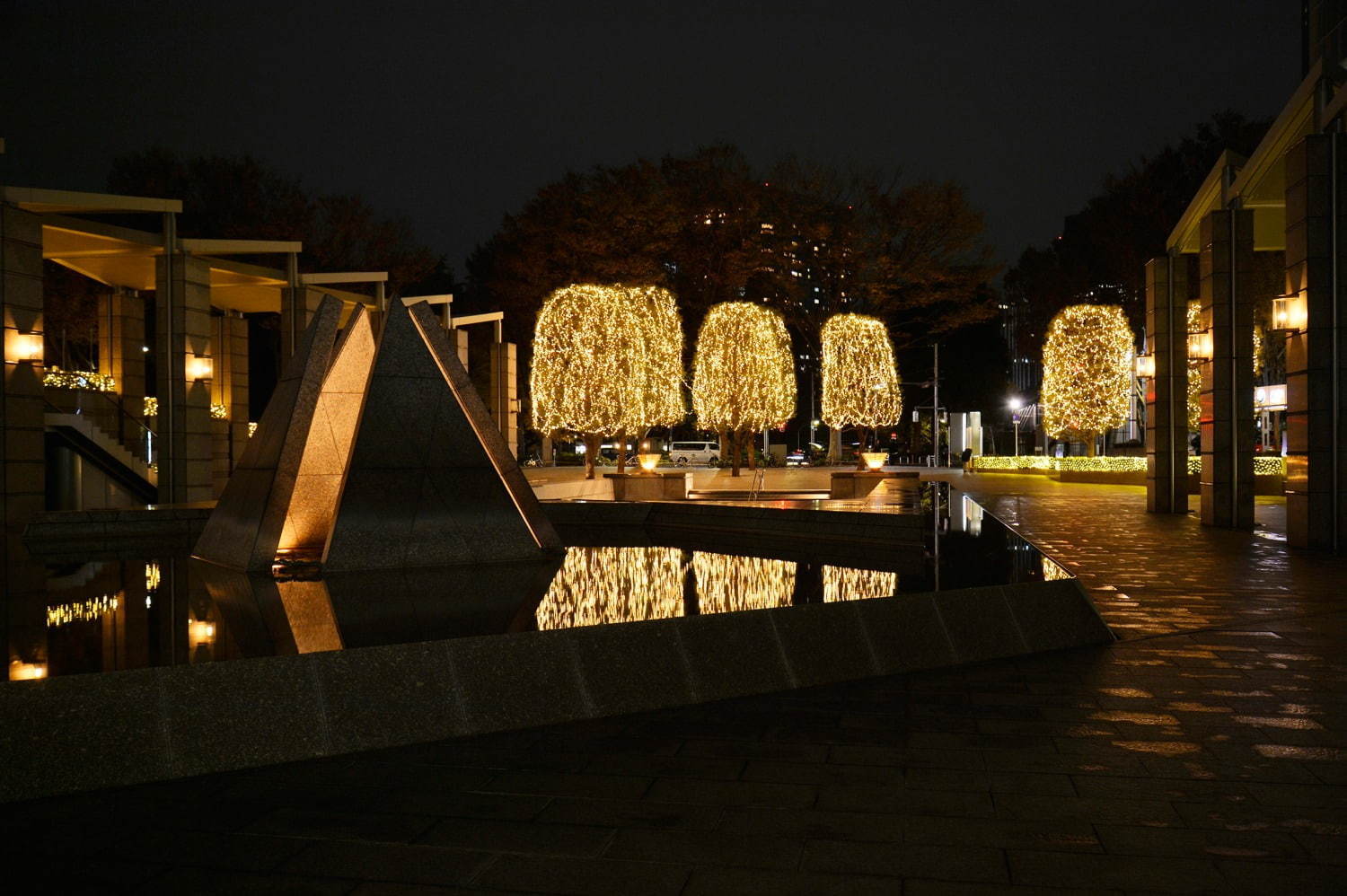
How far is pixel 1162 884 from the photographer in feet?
12.7

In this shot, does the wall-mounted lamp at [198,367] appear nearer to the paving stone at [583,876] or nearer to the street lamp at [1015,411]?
the paving stone at [583,876]

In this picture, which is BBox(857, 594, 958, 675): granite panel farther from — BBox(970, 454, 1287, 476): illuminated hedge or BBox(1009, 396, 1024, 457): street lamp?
BBox(1009, 396, 1024, 457): street lamp

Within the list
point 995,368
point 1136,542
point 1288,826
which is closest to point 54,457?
point 1136,542

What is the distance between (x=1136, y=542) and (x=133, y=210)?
1784 centimetres

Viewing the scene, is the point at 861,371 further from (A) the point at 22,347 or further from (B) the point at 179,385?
(A) the point at 22,347

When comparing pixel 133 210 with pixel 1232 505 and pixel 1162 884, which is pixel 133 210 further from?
pixel 1162 884

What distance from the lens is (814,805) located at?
474 cm

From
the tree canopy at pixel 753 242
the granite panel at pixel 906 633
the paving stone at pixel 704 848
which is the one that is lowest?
the paving stone at pixel 704 848

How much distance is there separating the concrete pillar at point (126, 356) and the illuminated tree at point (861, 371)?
18470mm

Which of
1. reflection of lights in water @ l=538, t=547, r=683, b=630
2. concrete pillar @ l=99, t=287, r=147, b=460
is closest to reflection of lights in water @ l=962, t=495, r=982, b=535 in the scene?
reflection of lights in water @ l=538, t=547, r=683, b=630

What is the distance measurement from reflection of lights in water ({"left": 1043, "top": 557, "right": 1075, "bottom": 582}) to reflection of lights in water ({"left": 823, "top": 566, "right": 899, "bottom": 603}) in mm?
1155

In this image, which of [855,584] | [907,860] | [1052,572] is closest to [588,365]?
[855,584]

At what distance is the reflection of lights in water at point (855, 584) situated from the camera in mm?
8172

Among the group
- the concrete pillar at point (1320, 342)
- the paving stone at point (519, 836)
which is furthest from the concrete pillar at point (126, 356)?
the paving stone at point (519, 836)
